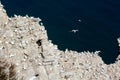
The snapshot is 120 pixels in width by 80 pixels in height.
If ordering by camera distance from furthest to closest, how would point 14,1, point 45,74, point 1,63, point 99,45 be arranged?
point 14,1, point 99,45, point 45,74, point 1,63

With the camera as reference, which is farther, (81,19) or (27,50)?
(81,19)

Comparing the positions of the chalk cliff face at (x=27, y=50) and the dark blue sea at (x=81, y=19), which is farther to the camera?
the dark blue sea at (x=81, y=19)

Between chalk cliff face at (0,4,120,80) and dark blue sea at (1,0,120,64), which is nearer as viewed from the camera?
chalk cliff face at (0,4,120,80)

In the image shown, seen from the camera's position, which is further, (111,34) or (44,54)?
(111,34)

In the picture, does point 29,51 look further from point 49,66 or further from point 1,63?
point 1,63

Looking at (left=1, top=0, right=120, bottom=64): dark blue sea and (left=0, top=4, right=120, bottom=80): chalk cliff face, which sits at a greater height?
(left=1, top=0, right=120, bottom=64): dark blue sea

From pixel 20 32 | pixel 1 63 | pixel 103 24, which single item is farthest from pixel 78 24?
pixel 1 63

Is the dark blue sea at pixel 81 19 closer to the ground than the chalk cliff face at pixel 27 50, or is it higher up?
higher up

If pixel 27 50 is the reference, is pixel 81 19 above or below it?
above
